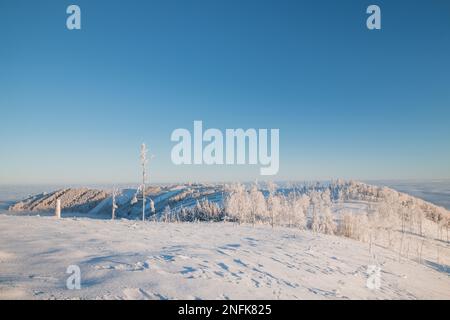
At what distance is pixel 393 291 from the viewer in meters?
10.8

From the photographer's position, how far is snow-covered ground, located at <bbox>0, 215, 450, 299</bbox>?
6.69m

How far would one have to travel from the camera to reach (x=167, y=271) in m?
8.04

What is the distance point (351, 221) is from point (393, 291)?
2106 centimetres

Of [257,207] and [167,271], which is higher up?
[167,271]

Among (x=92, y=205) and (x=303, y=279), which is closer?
(x=303, y=279)

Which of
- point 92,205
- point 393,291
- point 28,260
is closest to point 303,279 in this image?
point 393,291

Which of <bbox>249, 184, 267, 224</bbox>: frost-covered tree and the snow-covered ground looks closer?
the snow-covered ground

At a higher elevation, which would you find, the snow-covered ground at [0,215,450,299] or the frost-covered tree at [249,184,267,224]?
the snow-covered ground at [0,215,450,299]

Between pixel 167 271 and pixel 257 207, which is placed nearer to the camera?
pixel 167 271

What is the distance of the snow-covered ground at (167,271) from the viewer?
669 centimetres
